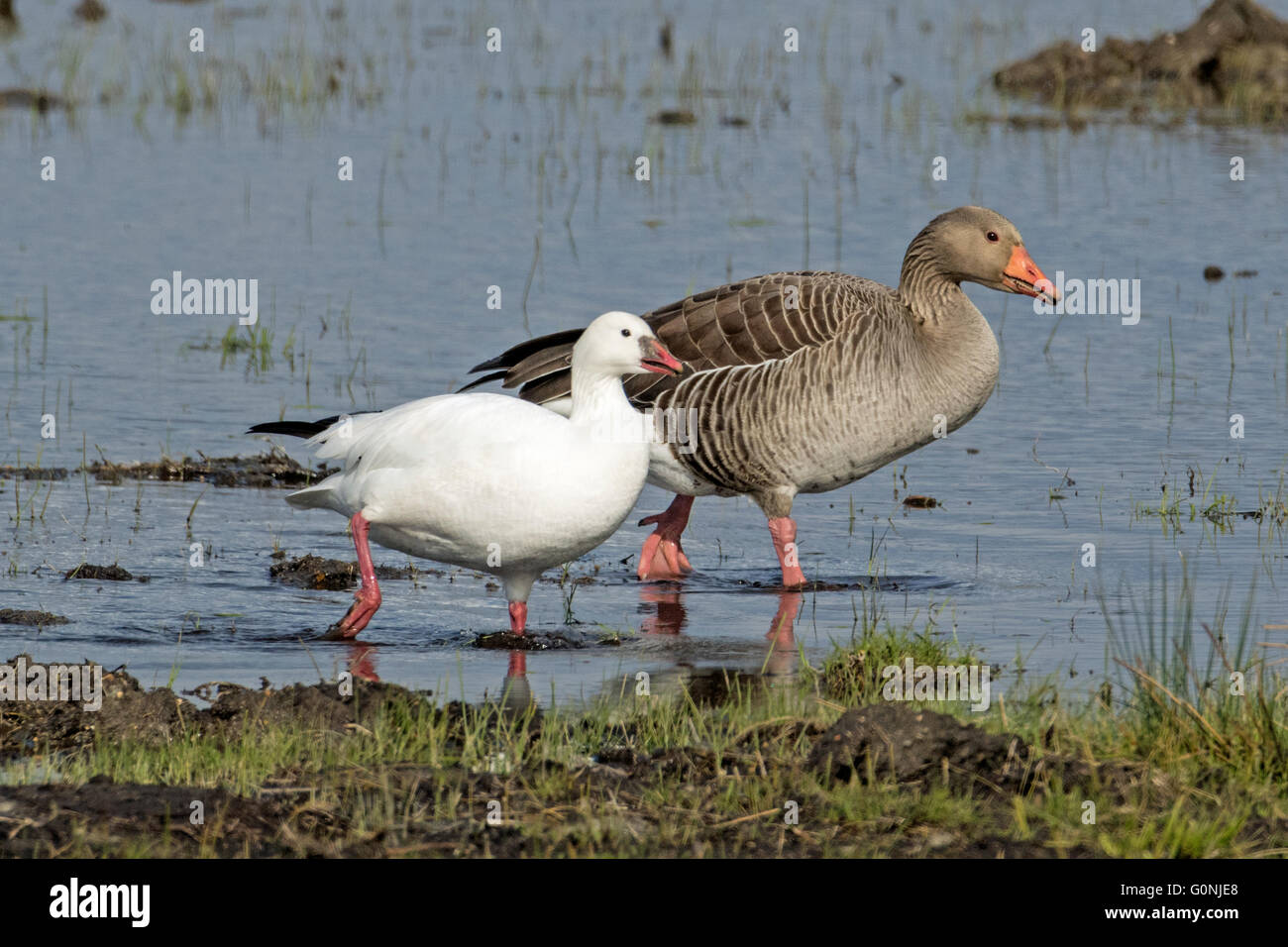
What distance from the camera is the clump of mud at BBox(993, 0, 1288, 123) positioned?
82.7ft

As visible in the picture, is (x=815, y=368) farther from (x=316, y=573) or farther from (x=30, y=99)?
(x=30, y=99)

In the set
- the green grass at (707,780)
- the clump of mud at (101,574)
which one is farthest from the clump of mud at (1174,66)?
the green grass at (707,780)

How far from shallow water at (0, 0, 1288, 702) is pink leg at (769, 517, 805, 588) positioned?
16 cm

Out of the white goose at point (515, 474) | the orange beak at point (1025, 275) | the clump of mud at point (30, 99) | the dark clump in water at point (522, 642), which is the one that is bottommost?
the dark clump in water at point (522, 642)

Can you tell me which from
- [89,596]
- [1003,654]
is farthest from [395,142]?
[1003,654]

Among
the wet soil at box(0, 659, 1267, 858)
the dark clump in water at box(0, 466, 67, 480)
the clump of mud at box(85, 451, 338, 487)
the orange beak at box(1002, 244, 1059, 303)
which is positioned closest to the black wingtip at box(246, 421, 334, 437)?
the wet soil at box(0, 659, 1267, 858)

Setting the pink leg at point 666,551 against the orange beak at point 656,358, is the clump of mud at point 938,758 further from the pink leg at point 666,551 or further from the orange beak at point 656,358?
the pink leg at point 666,551

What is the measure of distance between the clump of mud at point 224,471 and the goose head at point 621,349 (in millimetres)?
3906

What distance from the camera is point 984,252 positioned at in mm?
10492

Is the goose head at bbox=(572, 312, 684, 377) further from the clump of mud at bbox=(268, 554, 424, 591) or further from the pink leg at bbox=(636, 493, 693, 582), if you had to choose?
the pink leg at bbox=(636, 493, 693, 582)

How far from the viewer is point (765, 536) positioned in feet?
36.2

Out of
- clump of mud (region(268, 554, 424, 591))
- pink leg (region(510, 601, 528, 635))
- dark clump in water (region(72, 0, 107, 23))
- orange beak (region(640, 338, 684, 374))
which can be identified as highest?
dark clump in water (region(72, 0, 107, 23))

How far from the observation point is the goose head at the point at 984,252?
1050 centimetres

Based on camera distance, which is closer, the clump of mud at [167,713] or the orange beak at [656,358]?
the clump of mud at [167,713]
